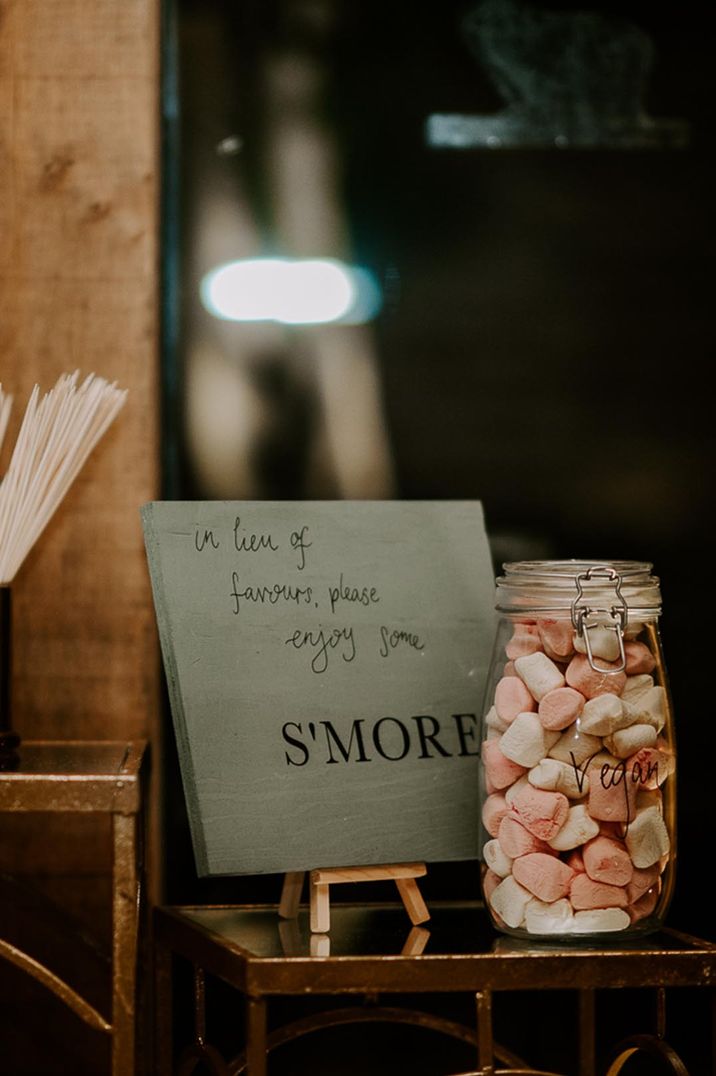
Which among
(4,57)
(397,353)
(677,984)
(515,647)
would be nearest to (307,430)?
(397,353)

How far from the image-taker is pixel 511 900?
3.87 feet

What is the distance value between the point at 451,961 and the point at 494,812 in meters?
0.15

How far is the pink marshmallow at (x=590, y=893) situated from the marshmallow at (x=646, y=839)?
0.04 meters

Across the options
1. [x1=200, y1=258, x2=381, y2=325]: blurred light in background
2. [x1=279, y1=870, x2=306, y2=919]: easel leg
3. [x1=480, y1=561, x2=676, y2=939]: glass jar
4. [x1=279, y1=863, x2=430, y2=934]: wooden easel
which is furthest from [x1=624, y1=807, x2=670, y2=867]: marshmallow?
[x1=200, y1=258, x2=381, y2=325]: blurred light in background

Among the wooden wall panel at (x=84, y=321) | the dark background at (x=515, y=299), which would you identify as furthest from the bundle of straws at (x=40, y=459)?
the dark background at (x=515, y=299)

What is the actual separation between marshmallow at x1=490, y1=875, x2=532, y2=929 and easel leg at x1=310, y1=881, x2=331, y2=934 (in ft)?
0.59

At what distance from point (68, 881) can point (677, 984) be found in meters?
0.78

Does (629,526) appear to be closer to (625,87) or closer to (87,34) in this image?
(625,87)

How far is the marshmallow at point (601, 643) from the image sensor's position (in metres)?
1.17

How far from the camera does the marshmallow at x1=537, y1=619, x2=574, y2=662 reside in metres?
1.18

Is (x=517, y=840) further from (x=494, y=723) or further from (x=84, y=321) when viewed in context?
(x=84, y=321)

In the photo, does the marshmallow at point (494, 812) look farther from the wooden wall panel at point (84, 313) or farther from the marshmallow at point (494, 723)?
the wooden wall panel at point (84, 313)

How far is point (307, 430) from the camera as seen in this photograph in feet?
5.24

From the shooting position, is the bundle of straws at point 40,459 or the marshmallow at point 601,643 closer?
the marshmallow at point 601,643
